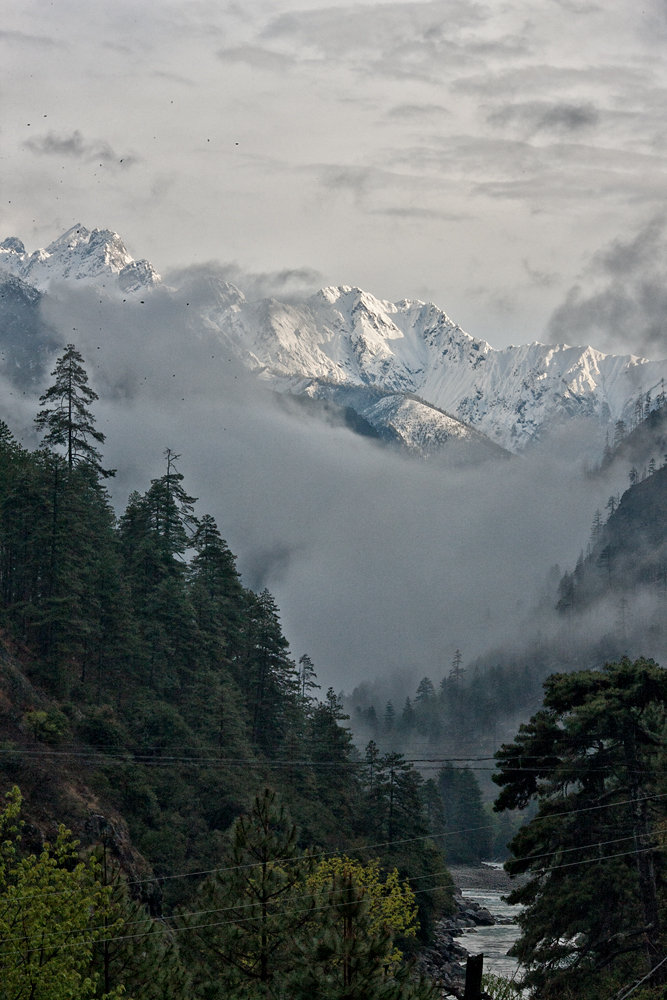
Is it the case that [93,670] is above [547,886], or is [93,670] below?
above

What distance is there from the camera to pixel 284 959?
36.4m

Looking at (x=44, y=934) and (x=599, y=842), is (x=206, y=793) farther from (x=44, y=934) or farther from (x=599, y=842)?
(x=44, y=934)

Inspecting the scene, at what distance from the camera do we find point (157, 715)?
272 ft

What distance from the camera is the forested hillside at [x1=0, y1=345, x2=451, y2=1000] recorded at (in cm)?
6297

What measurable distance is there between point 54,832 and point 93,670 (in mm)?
32761

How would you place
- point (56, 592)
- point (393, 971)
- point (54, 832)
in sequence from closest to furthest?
point (393, 971)
point (54, 832)
point (56, 592)

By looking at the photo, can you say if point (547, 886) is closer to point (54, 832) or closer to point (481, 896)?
point (54, 832)

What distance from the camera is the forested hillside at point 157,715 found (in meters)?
63.0

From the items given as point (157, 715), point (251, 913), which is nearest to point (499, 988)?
point (251, 913)

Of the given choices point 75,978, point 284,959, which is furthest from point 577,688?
point 75,978

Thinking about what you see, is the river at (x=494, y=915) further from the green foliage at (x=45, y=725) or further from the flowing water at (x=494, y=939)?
the green foliage at (x=45, y=725)

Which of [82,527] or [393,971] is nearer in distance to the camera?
[393,971]

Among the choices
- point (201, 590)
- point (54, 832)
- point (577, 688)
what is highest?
point (201, 590)

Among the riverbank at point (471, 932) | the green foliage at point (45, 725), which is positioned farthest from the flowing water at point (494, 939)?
the green foliage at point (45, 725)
